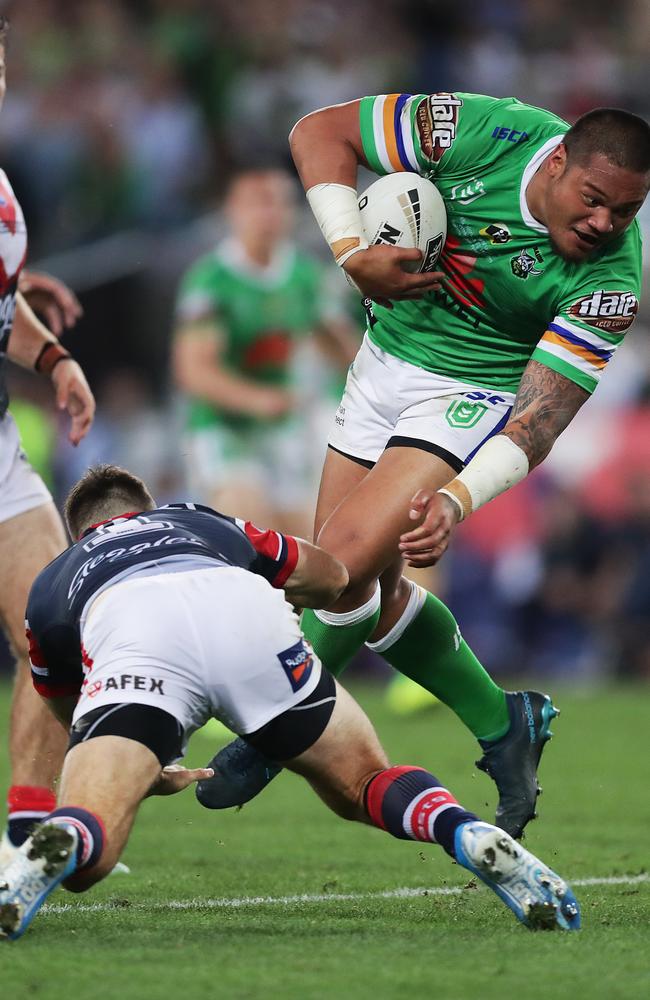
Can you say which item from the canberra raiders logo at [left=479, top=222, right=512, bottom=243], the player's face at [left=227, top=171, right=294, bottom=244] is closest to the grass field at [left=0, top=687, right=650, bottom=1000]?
the canberra raiders logo at [left=479, top=222, right=512, bottom=243]

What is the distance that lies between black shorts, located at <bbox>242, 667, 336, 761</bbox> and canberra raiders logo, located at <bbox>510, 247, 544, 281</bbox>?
71.3 inches

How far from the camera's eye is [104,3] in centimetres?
1608

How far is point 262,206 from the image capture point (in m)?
9.83

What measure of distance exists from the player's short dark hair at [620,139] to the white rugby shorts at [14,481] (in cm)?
231

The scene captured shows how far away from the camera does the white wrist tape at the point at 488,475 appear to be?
5.00 m

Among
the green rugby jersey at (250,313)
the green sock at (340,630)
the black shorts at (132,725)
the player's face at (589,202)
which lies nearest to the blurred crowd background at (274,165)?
the green rugby jersey at (250,313)

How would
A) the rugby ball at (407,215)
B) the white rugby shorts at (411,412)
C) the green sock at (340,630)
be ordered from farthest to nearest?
the green sock at (340,630) < the white rugby shorts at (411,412) < the rugby ball at (407,215)

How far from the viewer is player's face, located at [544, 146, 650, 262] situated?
5082 millimetres

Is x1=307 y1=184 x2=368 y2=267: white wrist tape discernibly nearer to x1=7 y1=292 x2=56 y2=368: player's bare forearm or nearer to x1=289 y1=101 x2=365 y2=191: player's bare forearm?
x1=289 y1=101 x2=365 y2=191: player's bare forearm

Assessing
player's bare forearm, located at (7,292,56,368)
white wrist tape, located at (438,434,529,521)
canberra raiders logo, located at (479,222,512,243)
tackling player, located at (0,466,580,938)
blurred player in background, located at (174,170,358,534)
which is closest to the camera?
tackling player, located at (0,466,580,938)

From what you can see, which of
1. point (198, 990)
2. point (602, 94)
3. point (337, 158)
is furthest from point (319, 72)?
point (198, 990)

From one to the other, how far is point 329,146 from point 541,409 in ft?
3.88

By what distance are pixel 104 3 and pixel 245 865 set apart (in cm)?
1216

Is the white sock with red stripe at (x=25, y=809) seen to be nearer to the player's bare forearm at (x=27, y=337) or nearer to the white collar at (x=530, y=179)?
the player's bare forearm at (x=27, y=337)
